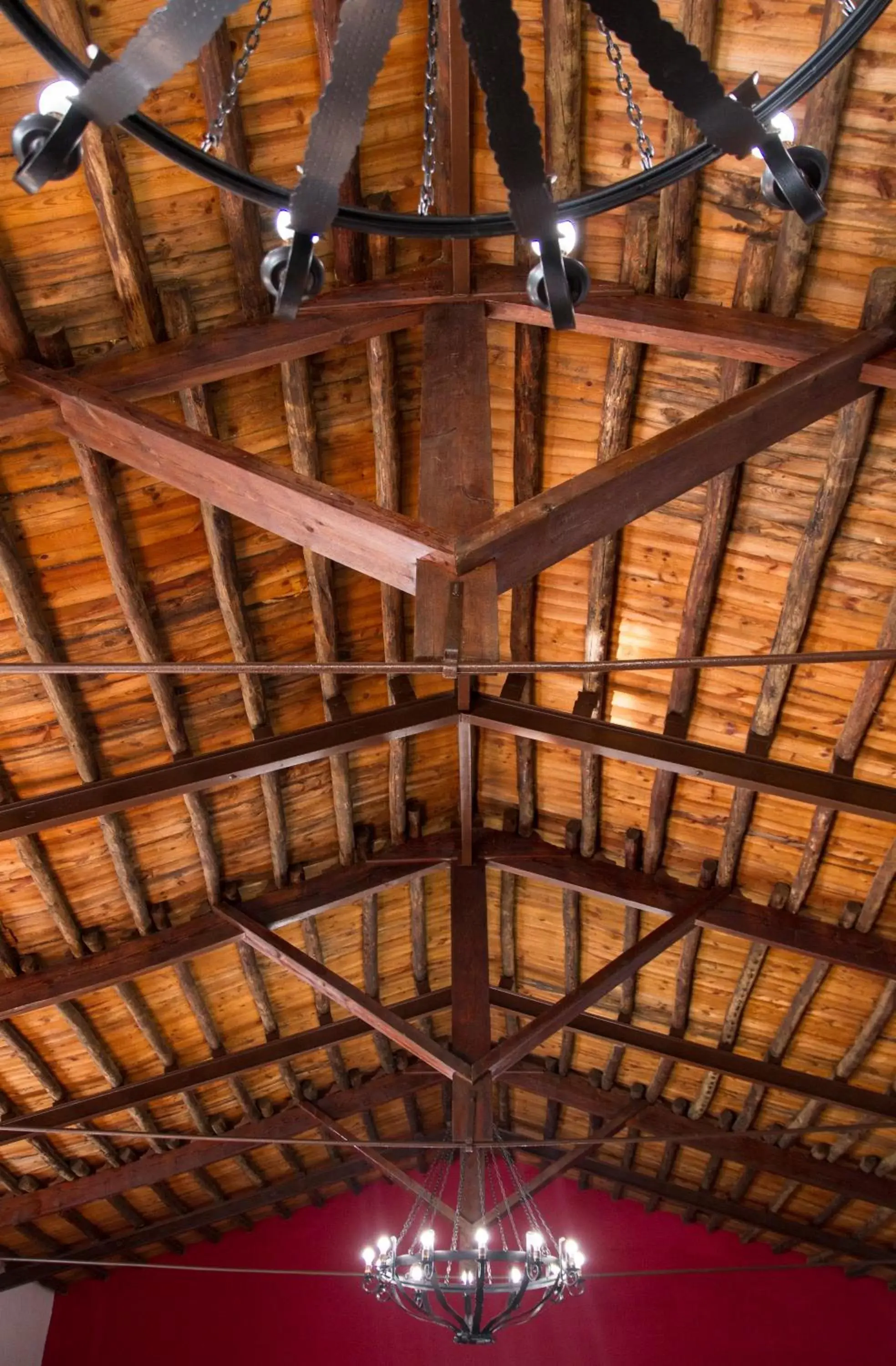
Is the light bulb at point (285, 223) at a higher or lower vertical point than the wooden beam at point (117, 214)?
lower

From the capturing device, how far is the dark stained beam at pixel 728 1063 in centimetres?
856

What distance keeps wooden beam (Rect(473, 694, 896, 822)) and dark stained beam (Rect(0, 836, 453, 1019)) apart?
173cm

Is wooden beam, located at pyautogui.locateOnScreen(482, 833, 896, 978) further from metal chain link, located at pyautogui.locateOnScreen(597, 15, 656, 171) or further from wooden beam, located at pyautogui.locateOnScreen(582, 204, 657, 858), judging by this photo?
metal chain link, located at pyautogui.locateOnScreen(597, 15, 656, 171)

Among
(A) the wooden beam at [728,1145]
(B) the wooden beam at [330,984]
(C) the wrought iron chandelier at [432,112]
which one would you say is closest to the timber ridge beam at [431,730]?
(B) the wooden beam at [330,984]

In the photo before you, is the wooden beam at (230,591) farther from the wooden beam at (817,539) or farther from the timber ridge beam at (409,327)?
the wooden beam at (817,539)

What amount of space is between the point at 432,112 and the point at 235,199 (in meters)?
2.13

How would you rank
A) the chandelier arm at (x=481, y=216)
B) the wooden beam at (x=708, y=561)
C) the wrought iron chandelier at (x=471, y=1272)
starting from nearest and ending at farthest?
the chandelier arm at (x=481, y=216) < the wooden beam at (x=708, y=561) < the wrought iron chandelier at (x=471, y=1272)

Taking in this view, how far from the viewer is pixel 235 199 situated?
4.55 meters

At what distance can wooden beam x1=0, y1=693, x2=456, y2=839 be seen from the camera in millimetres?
6344

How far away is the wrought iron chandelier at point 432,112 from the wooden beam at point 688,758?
4070 mm

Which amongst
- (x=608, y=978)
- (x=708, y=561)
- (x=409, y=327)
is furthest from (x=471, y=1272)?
(x=409, y=327)

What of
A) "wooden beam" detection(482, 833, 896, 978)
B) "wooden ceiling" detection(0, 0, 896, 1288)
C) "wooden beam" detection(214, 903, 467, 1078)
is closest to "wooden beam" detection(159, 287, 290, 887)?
"wooden ceiling" detection(0, 0, 896, 1288)

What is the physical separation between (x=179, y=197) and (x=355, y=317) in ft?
2.85

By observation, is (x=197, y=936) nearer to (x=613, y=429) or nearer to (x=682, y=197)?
(x=613, y=429)
